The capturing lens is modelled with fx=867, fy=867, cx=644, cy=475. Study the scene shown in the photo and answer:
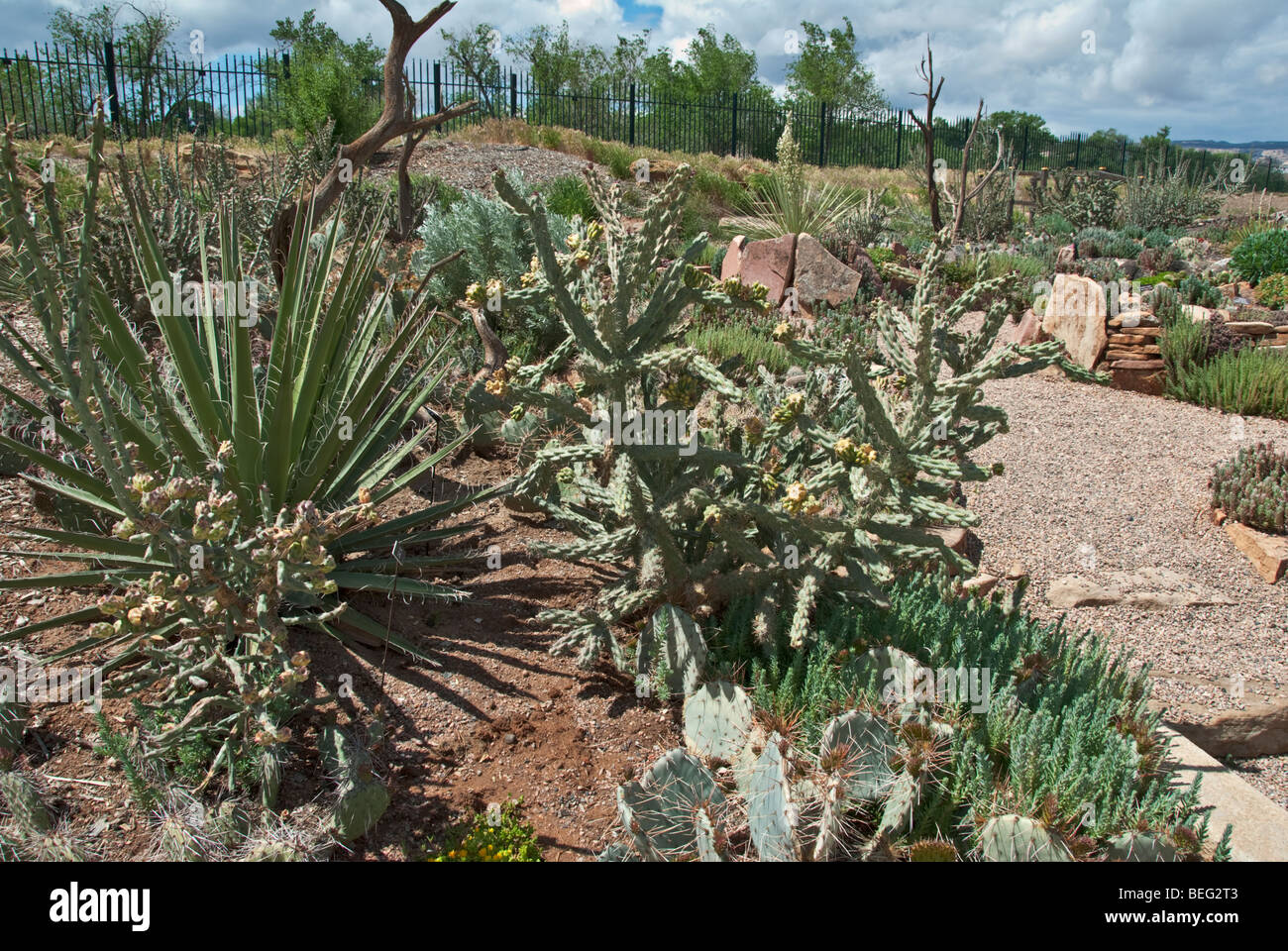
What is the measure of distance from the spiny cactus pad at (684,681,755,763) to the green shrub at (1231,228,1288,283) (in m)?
12.5

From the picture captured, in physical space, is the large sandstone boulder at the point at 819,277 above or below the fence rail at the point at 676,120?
below

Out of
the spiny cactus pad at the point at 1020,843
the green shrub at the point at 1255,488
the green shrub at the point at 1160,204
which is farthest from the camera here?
the green shrub at the point at 1160,204

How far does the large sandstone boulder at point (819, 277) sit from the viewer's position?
9.81 meters

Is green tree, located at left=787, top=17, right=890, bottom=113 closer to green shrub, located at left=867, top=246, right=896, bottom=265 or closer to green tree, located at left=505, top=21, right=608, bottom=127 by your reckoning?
green tree, located at left=505, top=21, right=608, bottom=127

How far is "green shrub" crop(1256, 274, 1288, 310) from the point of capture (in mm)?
10547

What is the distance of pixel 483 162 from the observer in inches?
592

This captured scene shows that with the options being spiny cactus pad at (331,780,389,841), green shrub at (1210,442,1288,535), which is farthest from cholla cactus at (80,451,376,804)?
green shrub at (1210,442,1288,535)

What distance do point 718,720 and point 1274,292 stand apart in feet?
37.5

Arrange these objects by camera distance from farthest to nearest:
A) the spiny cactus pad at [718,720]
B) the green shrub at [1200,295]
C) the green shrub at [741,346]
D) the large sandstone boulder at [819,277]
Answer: the green shrub at [1200,295] < the large sandstone boulder at [819,277] < the green shrub at [741,346] < the spiny cactus pad at [718,720]

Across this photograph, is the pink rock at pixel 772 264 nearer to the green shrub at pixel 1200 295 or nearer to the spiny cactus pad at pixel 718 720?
the green shrub at pixel 1200 295

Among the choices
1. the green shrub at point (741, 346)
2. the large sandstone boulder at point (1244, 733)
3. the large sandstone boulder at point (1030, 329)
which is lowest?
the large sandstone boulder at point (1244, 733)

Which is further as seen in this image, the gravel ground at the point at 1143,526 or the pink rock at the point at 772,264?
the pink rock at the point at 772,264

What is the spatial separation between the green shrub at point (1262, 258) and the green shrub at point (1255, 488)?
273 inches

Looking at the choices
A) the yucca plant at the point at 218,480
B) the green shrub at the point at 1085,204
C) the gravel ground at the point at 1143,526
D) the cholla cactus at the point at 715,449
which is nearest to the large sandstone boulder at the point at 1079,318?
the gravel ground at the point at 1143,526
